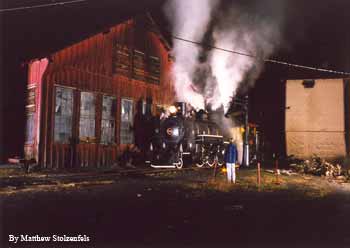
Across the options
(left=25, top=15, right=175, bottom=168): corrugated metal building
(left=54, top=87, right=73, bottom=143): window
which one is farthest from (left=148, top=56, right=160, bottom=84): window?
(left=54, top=87, right=73, bottom=143): window

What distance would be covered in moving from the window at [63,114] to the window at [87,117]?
72cm

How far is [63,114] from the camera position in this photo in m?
19.4

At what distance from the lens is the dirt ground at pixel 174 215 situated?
6.48 metres

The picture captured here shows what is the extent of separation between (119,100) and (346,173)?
45.3 ft

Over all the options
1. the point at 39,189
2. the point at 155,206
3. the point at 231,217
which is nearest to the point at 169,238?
the point at 231,217

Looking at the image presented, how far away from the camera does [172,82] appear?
27.7 meters

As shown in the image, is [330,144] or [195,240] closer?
[195,240]

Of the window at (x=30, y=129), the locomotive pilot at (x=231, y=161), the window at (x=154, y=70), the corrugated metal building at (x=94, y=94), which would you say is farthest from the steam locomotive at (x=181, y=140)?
the window at (x=30, y=129)

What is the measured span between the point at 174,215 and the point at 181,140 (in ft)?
40.9

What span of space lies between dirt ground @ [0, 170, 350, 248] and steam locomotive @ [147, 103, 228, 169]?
304 inches

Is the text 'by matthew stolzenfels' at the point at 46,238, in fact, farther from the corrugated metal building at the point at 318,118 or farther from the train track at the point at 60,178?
the corrugated metal building at the point at 318,118

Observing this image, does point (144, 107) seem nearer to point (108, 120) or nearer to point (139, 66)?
point (139, 66)

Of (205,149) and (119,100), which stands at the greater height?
(119,100)

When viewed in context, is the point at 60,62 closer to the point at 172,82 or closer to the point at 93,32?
the point at 93,32
